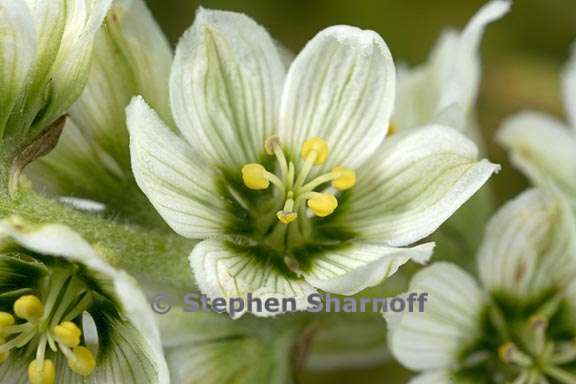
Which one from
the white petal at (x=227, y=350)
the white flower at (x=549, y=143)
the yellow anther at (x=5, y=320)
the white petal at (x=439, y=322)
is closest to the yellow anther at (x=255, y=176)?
the white petal at (x=227, y=350)

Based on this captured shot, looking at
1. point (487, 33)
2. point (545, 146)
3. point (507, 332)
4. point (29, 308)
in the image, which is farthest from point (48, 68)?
point (487, 33)

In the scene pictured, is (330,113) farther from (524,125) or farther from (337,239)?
(524,125)

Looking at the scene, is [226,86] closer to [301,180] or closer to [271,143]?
[271,143]

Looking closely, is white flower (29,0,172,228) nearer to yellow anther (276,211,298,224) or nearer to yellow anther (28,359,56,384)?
yellow anther (276,211,298,224)

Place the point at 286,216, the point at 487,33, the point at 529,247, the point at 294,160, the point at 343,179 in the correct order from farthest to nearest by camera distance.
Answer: the point at 487,33, the point at 529,247, the point at 294,160, the point at 343,179, the point at 286,216

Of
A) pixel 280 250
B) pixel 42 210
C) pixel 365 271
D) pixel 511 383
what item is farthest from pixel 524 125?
pixel 42 210

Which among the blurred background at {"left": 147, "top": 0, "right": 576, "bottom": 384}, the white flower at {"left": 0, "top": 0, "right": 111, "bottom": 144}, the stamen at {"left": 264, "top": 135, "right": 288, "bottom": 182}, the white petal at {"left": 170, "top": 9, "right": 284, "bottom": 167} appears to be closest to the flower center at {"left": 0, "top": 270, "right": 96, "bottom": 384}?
the white flower at {"left": 0, "top": 0, "right": 111, "bottom": 144}

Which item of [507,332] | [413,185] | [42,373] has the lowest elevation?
[42,373]
